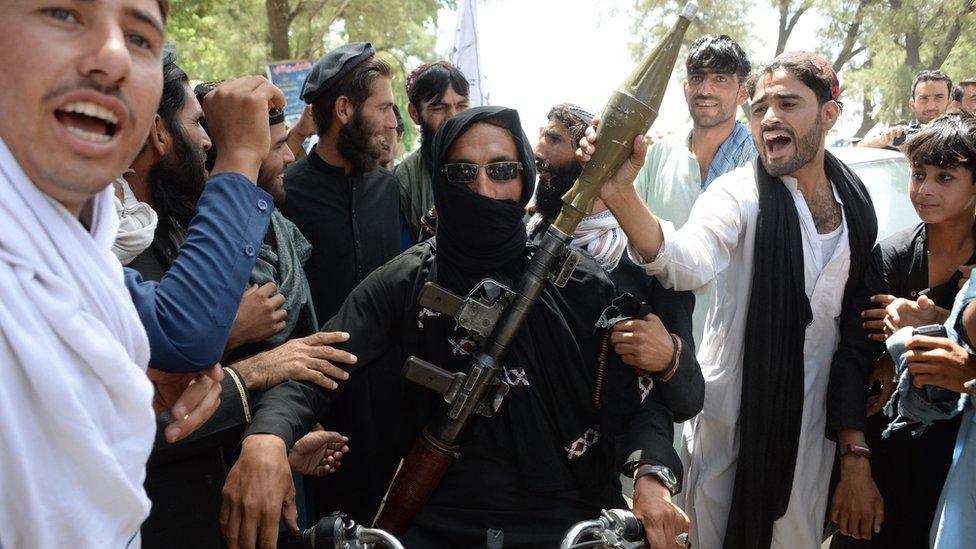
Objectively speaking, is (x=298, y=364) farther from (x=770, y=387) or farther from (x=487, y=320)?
(x=770, y=387)

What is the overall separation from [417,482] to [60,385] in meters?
1.38

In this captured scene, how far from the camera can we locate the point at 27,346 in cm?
112

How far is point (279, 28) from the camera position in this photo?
1552cm

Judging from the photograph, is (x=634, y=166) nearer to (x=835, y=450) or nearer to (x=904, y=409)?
(x=904, y=409)

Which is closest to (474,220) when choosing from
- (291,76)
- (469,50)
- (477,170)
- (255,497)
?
(477,170)

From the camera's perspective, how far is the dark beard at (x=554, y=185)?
3.36 metres

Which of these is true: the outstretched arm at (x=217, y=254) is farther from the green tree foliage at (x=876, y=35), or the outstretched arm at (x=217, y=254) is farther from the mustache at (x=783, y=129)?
the green tree foliage at (x=876, y=35)

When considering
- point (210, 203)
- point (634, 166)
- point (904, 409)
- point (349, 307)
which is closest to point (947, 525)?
point (904, 409)

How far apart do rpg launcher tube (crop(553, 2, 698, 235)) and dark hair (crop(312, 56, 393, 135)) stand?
1.86 meters

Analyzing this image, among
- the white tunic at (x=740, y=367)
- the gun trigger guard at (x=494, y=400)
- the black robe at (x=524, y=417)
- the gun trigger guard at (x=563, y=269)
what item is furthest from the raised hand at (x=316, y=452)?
the white tunic at (x=740, y=367)

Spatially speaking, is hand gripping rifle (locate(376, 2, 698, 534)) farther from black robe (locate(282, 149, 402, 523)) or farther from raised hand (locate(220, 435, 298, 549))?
black robe (locate(282, 149, 402, 523))

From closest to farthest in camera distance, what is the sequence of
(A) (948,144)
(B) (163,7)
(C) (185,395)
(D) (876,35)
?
(B) (163,7) < (C) (185,395) < (A) (948,144) < (D) (876,35)

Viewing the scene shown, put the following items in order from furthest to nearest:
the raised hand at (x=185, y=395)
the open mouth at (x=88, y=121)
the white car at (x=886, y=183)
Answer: the white car at (x=886, y=183) → the raised hand at (x=185, y=395) → the open mouth at (x=88, y=121)

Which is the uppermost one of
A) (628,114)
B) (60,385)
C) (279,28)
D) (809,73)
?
(809,73)
